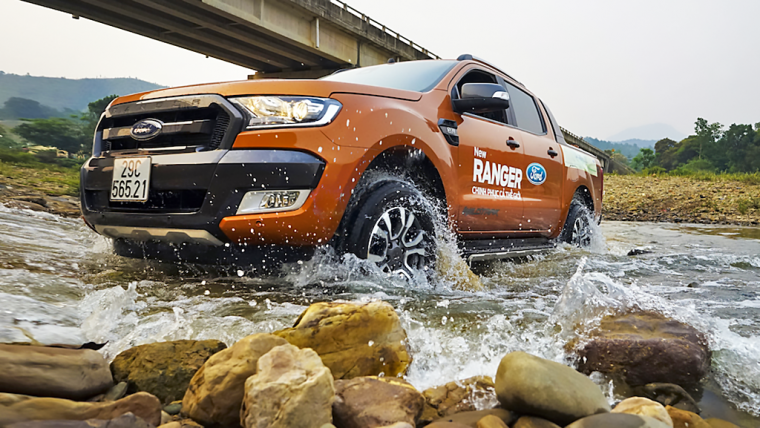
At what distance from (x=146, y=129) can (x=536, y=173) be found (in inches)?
121

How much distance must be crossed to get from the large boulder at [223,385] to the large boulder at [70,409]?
99mm

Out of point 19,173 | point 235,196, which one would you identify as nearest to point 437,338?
point 235,196

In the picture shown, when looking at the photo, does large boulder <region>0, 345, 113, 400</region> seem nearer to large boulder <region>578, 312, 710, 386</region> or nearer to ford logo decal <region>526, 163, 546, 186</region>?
large boulder <region>578, 312, 710, 386</region>

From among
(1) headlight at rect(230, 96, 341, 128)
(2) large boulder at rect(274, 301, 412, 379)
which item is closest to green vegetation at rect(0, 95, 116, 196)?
(1) headlight at rect(230, 96, 341, 128)

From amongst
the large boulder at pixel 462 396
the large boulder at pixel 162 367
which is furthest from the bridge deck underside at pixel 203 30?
the large boulder at pixel 462 396

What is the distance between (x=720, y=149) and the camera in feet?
187

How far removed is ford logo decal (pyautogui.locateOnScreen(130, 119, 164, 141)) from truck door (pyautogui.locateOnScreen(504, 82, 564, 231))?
8.54 feet

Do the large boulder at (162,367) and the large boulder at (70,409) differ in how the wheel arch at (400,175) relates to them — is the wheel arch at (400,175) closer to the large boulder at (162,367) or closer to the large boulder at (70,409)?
the large boulder at (162,367)

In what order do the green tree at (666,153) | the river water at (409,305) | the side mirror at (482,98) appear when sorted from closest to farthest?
the river water at (409,305), the side mirror at (482,98), the green tree at (666,153)

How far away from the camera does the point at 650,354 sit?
6.15 feet

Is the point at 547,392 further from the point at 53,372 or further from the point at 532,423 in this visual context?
the point at 53,372

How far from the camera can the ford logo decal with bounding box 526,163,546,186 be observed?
446 cm

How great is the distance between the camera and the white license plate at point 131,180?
105 inches

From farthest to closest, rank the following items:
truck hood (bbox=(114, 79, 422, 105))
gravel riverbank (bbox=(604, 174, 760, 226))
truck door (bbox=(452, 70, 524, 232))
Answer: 1. gravel riverbank (bbox=(604, 174, 760, 226))
2. truck door (bbox=(452, 70, 524, 232))
3. truck hood (bbox=(114, 79, 422, 105))
